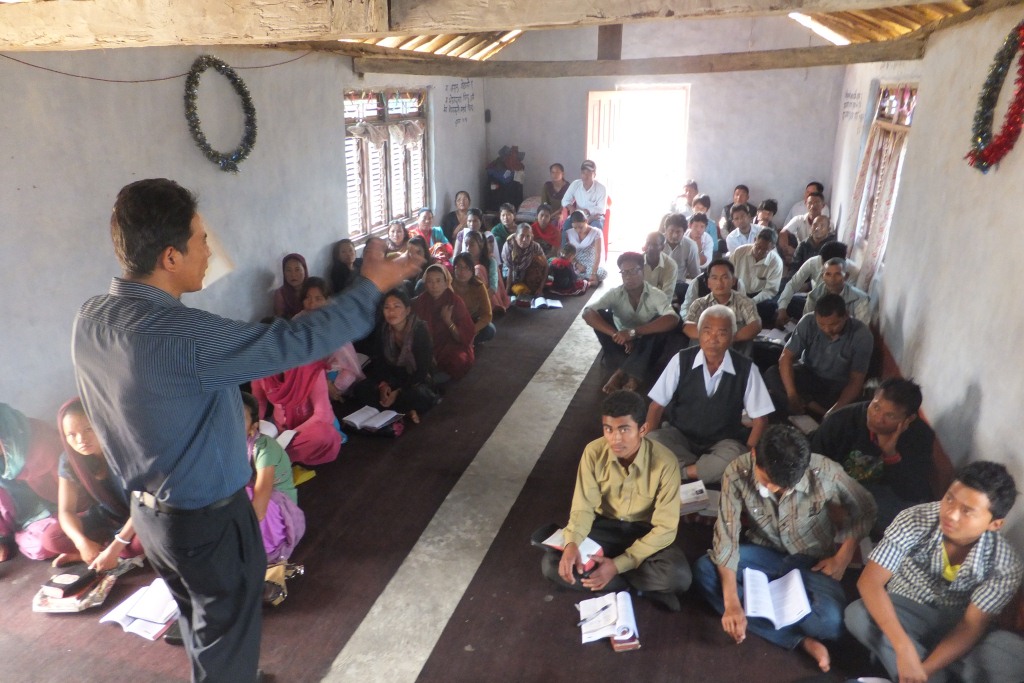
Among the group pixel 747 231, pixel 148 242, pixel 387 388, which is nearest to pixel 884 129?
pixel 747 231

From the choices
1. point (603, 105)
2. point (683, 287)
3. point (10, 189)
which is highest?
point (603, 105)

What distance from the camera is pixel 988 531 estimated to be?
2.36 m

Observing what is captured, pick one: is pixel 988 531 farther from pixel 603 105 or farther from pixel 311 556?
pixel 603 105

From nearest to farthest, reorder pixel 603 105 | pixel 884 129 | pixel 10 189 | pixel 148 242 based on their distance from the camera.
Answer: pixel 148 242
pixel 10 189
pixel 884 129
pixel 603 105

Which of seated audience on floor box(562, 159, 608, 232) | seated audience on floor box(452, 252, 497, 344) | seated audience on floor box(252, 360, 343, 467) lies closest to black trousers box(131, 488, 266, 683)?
seated audience on floor box(252, 360, 343, 467)

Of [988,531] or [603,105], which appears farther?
[603,105]

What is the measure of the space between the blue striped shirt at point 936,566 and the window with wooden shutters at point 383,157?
6000 mm

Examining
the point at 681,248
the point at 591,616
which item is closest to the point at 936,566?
the point at 591,616

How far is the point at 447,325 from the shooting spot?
5414mm

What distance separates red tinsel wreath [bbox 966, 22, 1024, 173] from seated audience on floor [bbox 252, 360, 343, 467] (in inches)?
Result: 142

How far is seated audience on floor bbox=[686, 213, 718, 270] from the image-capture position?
729cm

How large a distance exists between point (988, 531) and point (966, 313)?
1437mm

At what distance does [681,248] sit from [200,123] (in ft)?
14.1

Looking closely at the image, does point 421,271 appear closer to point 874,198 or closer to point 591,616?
point 591,616
